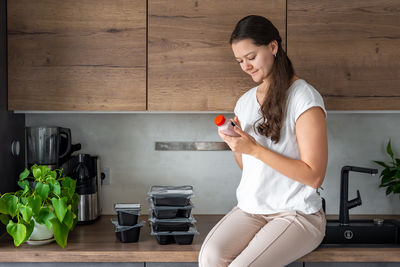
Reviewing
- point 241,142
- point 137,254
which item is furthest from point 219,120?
point 137,254

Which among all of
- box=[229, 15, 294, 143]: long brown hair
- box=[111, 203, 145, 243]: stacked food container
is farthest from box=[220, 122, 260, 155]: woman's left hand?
box=[111, 203, 145, 243]: stacked food container

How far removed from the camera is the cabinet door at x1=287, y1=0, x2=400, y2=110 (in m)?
1.77

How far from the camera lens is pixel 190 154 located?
2139mm

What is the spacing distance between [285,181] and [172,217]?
1.57 ft

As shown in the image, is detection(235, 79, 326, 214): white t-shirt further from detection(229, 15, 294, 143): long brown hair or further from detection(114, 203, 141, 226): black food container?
detection(114, 203, 141, 226): black food container

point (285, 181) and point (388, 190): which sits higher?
point (285, 181)

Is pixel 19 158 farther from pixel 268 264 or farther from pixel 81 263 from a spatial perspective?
pixel 268 264

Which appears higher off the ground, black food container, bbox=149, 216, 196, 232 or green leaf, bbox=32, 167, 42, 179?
green leaf, bbox=32, 167, 42, 179

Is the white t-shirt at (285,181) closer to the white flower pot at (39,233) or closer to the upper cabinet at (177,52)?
the upper cabinet at (177,52)

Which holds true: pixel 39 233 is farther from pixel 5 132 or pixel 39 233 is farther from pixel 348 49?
pixel 348 49

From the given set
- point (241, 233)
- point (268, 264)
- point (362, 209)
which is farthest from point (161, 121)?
point (362, 209)

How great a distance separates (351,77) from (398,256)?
0.76 meters

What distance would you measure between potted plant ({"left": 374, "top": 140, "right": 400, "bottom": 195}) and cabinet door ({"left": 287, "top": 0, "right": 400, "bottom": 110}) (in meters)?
0.37

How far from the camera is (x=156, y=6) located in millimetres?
1761
